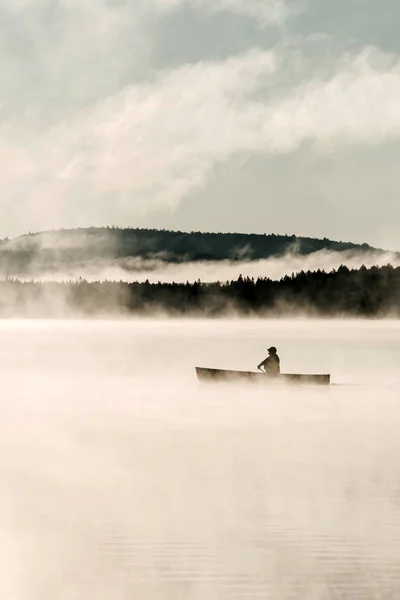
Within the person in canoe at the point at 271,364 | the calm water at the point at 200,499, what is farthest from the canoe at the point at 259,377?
the calm water at the point at 200,499

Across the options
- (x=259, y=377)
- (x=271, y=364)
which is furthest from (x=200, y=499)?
(x=259, y=377)

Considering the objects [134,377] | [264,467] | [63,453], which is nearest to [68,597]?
[264,467]

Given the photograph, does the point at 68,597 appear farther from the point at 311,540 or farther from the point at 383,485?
the point at 383,485

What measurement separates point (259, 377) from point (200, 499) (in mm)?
26032

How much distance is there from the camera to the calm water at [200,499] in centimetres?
1437

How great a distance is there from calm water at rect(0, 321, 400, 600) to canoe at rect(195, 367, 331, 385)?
5.80 feet

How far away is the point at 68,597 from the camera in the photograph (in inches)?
531

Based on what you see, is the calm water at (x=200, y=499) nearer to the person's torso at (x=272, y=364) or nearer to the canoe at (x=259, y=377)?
the person's torso at (x=272, y=364)

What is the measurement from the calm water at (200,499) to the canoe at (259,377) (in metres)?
1.77

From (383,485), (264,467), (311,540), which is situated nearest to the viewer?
(311,540)

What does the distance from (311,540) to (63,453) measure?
11647 millimetres

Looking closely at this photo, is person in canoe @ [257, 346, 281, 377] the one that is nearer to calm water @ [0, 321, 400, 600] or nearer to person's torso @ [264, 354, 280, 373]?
person's torso @ [264, 354, 280, 373]

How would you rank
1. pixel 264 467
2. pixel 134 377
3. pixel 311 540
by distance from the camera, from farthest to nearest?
1. pixel 134 377
2. pixel 264 467
3. pixel 311 540

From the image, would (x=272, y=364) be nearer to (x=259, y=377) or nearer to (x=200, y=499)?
(x=259, y=377)
